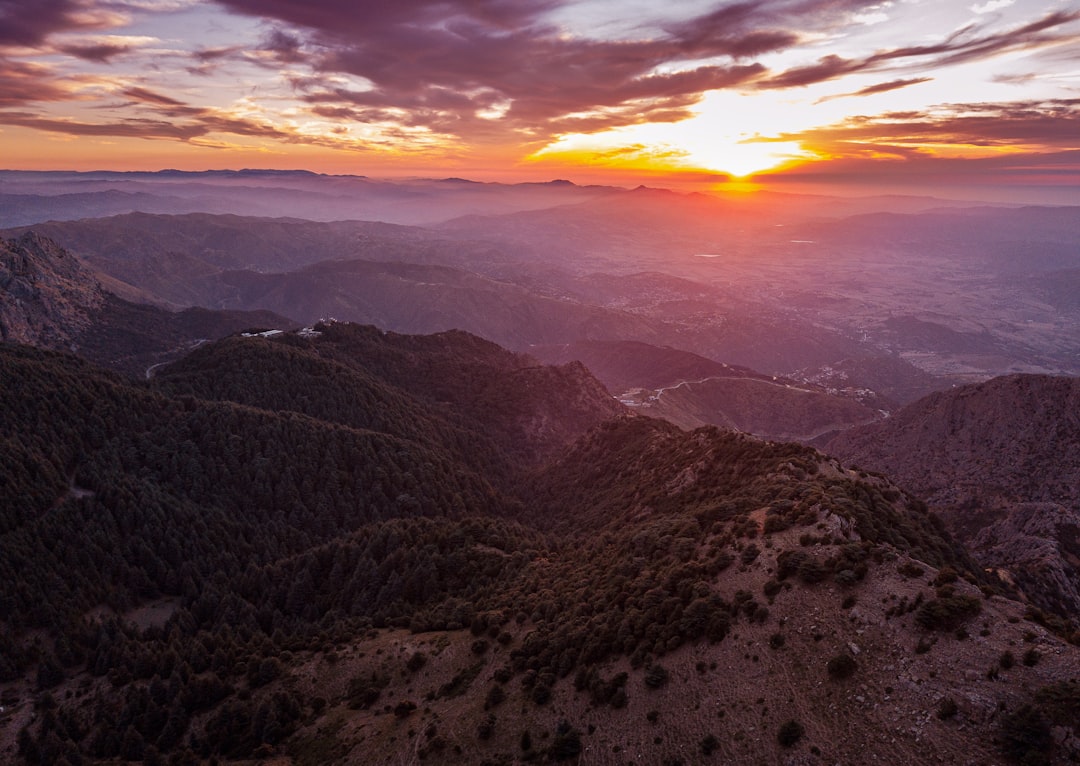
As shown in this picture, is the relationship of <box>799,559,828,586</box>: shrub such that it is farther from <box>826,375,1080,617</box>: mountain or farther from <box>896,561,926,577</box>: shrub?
<box>826,375,1080,617</box>: mountain

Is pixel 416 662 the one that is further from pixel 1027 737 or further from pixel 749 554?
pixel 1027 737

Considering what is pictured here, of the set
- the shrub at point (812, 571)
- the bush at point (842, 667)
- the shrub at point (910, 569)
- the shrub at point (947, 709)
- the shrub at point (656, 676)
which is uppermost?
the shrub at point (910, 569)

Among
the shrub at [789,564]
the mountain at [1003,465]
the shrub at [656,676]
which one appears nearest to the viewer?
the shrub at [656,676]

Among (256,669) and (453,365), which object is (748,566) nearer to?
(256,669)

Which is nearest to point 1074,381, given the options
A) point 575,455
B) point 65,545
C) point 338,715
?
point 575,455

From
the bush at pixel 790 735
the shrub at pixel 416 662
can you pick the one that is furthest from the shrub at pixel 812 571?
the shrub at pixel 416 662

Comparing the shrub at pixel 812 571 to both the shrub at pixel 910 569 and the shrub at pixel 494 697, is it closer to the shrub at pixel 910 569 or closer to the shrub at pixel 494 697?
the shrub at pixel 910 569
